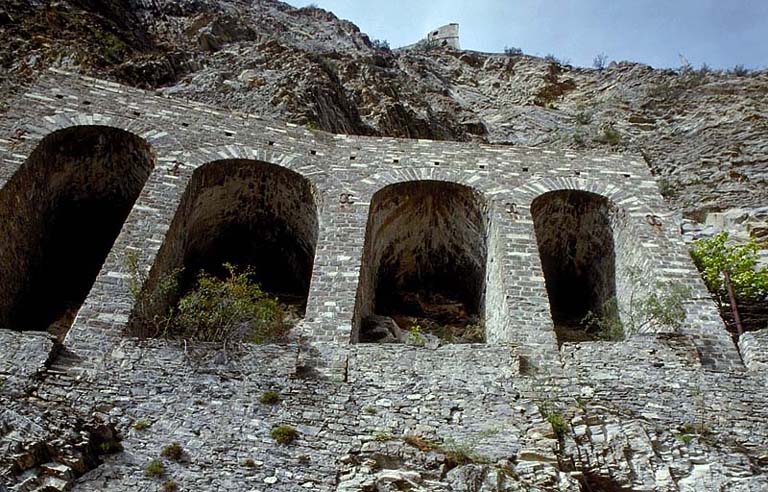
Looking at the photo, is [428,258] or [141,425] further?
[428,258]

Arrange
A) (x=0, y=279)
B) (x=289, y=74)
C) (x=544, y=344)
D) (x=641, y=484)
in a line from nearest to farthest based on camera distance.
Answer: (x=641, y=484) → (x=544, y=344) → (x=0, y=279) → (x=289, y=74)

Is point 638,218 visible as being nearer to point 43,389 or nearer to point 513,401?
point 513,401

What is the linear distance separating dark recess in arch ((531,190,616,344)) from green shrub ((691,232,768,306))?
4.95 feet

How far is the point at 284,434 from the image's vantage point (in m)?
8.11

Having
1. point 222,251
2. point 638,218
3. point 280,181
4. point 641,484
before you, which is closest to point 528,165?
point 638,218

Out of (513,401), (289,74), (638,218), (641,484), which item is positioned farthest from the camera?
(289,74)

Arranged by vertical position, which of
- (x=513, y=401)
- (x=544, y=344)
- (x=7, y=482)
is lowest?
(x=7, y=482)

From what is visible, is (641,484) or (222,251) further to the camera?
(222,251)

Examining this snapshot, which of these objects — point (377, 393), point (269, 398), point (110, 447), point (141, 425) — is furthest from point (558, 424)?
point (110, 447)

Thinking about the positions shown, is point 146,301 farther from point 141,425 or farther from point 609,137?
point 609,137

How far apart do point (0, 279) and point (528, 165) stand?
30.2 ft

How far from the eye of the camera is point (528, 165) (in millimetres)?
14016

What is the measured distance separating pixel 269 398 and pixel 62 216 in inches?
271

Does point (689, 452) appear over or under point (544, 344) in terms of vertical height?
under
